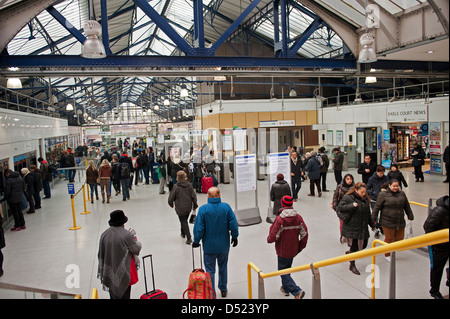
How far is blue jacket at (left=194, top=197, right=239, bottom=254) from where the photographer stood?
4781 millimetres

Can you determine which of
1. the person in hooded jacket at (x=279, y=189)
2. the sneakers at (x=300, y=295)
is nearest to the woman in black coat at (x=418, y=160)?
the person in hooded jacket at (x=279, y=189)

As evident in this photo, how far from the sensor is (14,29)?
18.7ft

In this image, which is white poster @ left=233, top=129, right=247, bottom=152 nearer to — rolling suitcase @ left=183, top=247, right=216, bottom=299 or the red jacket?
the red jacket

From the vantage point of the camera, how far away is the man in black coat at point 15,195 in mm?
8781

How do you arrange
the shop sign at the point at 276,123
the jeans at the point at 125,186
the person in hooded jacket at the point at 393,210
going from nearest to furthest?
the person in hooded jacket at the point at 393,210 → the jeans at the point at 125,186 → the shop sign at the point at 276,123

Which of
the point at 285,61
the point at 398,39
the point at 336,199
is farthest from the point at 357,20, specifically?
the point at 336,199

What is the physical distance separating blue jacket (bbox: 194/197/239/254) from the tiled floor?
0.87 metres

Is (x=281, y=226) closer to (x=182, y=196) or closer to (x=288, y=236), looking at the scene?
(x=288, y=236)

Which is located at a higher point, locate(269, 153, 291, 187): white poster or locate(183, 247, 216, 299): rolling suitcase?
locate(269, 153, 291, 187): white poster

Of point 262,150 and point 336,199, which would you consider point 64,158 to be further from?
point 336,199

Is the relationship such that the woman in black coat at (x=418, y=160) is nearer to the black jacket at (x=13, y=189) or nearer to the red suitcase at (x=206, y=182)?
the red suitcase at (x=206, y=182)

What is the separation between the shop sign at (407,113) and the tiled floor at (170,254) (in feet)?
17.8

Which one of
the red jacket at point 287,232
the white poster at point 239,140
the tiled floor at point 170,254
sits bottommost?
the tiled floor at point 170,254

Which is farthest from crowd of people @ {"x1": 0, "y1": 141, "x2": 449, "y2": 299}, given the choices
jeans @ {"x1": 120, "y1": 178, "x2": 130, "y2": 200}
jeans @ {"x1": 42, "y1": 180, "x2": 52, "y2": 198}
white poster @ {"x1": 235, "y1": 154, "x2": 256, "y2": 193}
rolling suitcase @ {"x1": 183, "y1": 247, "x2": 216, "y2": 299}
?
jeans @ {"x1": 42, "y1": 180, "x2": 52, "y2": 198}
